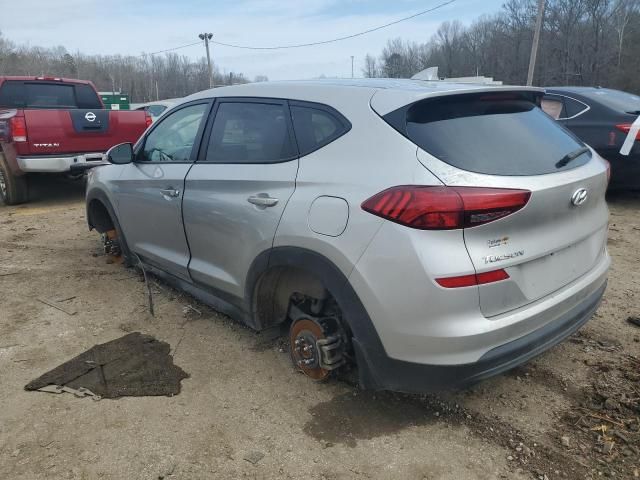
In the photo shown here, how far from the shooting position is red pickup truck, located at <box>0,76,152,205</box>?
7070 millimetres

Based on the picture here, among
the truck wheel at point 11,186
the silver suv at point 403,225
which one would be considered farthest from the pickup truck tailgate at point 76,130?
the silver suv at point 403,225

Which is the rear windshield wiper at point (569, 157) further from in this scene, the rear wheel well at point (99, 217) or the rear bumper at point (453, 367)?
the rear wheel well at point (99, 217)

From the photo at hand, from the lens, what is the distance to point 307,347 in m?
2.88

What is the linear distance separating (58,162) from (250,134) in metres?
5.34

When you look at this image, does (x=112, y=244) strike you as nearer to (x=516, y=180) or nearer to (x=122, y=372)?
(x=122, y=372)

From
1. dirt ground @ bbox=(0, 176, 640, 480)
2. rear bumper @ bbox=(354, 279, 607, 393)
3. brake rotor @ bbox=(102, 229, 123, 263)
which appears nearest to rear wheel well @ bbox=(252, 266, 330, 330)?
dirt ground @ bbox=(0, 176, 640, 480)

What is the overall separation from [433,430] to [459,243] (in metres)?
1.04

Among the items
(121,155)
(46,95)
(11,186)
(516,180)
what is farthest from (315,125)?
(46,95)

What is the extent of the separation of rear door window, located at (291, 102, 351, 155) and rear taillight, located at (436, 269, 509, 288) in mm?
931

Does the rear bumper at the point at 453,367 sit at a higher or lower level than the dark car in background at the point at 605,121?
lower

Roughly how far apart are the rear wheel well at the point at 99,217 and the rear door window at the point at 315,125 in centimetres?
293

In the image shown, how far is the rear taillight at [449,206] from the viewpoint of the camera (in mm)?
2123

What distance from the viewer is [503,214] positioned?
7.14 feet

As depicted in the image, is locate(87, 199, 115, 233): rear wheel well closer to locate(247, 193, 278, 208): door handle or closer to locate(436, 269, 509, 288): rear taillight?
locate(247, 193, 278, 208): door handle
